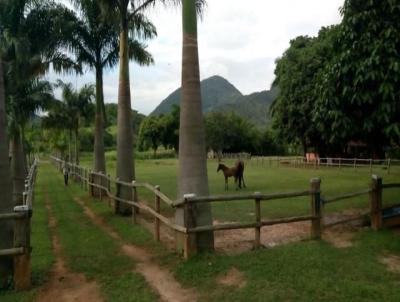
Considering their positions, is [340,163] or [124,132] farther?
[340,163]

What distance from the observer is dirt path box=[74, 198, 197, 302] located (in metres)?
6.69

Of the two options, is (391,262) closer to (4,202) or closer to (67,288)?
(67,288)

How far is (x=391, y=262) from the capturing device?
8.00 m

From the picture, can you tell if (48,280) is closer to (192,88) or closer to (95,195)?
(192,88)

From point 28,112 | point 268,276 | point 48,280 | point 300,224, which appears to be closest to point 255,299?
point 268,276

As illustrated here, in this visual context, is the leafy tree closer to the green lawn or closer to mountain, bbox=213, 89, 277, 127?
the green lawn

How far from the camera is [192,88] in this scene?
29.4 feet

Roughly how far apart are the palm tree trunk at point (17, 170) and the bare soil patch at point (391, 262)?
47.9ft

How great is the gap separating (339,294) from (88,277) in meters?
4.04

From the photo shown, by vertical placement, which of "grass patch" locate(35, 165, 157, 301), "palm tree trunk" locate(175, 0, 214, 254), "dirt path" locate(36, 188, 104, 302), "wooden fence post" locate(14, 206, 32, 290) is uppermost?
"palm tree trunk" locate(175, 0, 214, 254)

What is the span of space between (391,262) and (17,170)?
15721 millimetres

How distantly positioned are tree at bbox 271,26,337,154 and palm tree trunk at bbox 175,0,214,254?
27481 millimetres

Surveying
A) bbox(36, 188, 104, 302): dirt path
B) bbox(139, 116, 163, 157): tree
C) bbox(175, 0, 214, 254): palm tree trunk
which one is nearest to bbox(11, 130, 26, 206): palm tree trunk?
bbox(36, 188, 104, 302): dirt path

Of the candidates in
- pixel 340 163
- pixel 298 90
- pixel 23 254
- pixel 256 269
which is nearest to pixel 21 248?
pixel 23 254
